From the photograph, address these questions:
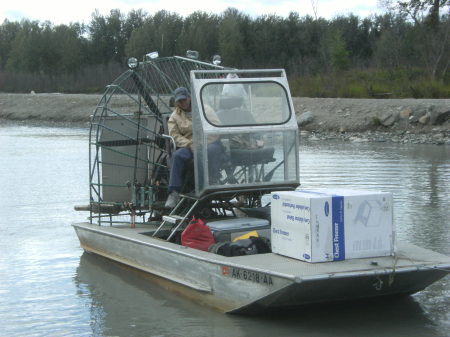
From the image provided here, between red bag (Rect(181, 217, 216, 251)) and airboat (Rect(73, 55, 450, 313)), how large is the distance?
0.20 metres

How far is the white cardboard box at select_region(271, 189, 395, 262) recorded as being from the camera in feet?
23.0

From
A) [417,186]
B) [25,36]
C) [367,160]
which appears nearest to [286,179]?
[417,186]

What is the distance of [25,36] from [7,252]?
69.0 m

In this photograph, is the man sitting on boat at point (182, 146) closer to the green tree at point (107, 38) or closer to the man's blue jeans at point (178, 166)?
the man's blue jeans at point (178, 166)

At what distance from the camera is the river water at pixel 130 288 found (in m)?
7.41

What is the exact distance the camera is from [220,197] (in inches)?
342

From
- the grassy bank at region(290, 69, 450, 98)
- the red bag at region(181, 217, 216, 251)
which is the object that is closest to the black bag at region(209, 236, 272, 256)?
the red bag at region(181, 217, 216, 251)

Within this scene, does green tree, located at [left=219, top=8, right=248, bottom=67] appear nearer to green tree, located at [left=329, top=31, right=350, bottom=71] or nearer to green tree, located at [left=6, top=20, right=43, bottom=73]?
green tree, located at [left=329, top=31, right=350, bottom=71]

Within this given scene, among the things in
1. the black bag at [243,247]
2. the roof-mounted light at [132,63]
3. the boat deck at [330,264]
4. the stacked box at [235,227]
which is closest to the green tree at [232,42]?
the roof-mounted light at [132,63]

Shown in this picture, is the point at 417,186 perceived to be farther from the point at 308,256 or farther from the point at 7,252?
the point at 308,256

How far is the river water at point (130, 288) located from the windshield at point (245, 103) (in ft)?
6.33

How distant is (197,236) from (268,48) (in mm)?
53403

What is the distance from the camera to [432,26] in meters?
40.8

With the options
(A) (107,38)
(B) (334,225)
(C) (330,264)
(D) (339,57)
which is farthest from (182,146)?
(A) (107,38)
